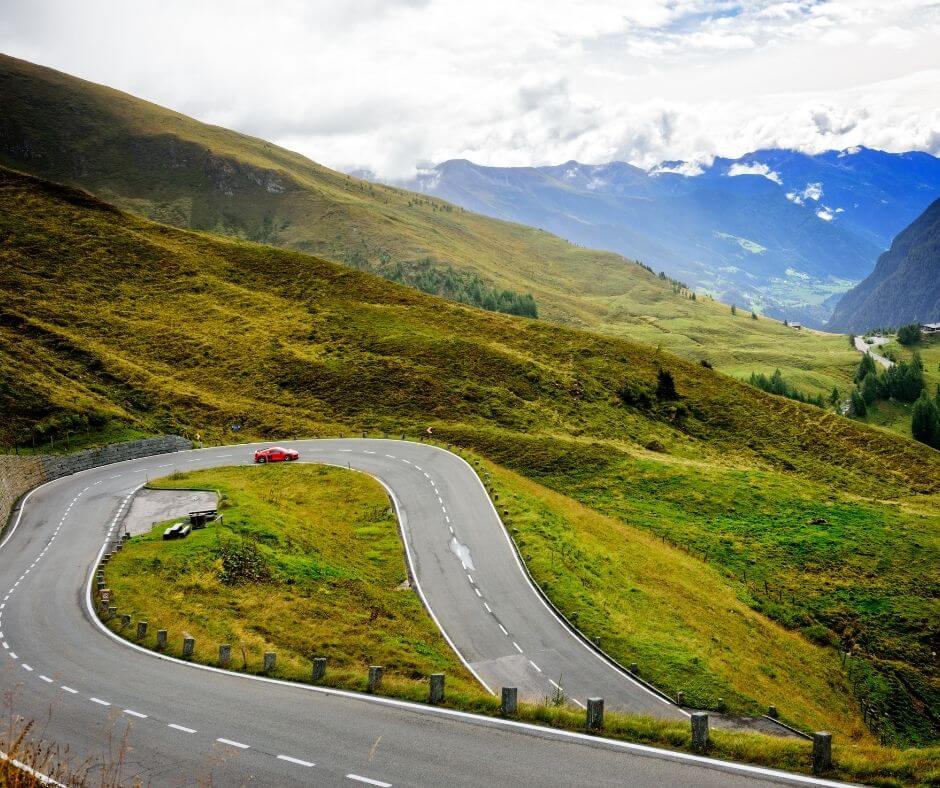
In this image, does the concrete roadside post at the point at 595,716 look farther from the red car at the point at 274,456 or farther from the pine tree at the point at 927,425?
the pine tree at the point at 927,425

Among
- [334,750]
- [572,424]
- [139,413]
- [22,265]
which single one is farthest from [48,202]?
[334,750]

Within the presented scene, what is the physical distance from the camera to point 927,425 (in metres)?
123

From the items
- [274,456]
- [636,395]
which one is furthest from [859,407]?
[274,456]

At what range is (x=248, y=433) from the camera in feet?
229

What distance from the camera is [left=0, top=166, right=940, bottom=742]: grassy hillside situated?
47.8 meters

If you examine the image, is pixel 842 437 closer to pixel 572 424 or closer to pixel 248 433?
pixel 572 424

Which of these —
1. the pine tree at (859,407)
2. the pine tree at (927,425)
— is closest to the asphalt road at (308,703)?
the pine tree at (927,425)

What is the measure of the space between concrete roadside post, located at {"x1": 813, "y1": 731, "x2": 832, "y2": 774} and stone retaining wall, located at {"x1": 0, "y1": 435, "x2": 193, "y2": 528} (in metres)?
46.7

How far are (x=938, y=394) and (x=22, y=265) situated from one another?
17984cm

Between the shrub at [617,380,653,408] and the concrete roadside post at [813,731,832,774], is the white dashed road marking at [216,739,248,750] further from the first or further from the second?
the shrub at [617,380,653,408]

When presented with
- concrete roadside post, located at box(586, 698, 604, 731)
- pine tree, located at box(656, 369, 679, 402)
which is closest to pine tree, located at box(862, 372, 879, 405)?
pine tree, located at box(656, 369, 679, 402)

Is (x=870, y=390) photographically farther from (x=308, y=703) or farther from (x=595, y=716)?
(x=308, y=703)

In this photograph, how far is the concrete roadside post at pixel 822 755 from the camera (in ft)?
45.9

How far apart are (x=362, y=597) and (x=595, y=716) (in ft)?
58.7
